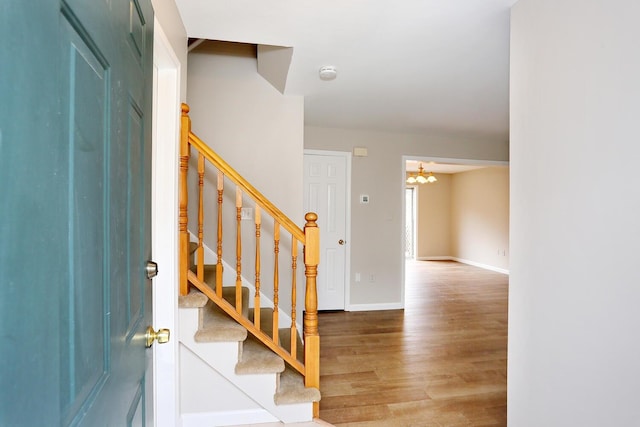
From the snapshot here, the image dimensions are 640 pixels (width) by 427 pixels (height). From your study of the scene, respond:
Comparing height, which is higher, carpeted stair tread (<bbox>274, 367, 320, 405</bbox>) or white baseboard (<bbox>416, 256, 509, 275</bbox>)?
carpeted stair tread (<bbox>274, 367, 320, 405</bbox>)

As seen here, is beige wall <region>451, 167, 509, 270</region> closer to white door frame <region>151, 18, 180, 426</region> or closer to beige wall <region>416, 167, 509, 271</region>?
beige wall <region>416, 167, 509, 271</region>

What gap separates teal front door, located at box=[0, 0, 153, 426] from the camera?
0.34m

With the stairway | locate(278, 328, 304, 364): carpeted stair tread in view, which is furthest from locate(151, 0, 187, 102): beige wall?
locate(278, 328, 304, 364): carpeted stair tread

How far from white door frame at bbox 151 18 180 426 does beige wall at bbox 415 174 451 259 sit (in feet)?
25.7

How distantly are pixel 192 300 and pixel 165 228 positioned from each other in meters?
0.48

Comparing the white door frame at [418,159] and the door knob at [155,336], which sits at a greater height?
the white door frame at [418,159]

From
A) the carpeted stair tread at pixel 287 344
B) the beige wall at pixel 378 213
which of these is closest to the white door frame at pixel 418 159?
the beige wall at pixel 378 213

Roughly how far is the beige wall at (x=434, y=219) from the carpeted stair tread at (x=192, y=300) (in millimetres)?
7661

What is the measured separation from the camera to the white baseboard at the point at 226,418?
6.14 ft

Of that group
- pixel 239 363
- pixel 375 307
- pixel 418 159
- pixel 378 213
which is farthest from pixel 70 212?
pixel 418 159

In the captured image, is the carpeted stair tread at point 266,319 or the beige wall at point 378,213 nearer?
the carpeted stair tread at point 266,319

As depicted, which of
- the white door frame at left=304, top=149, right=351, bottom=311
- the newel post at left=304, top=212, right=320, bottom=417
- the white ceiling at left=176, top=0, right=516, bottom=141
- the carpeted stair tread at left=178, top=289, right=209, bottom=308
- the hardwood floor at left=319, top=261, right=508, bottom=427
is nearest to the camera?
the white ceiling at left=176, top=0, right=516, bottom=141

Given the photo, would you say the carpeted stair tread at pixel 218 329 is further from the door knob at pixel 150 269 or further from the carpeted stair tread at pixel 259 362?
the door knob at pixel 150 269

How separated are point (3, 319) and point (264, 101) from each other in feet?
9.27
